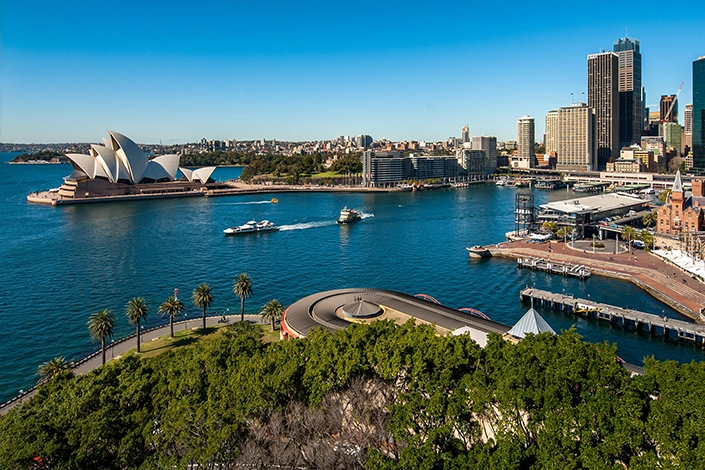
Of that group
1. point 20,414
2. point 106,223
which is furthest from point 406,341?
point 106,223

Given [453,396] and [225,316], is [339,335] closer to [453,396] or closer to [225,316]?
[453,396]

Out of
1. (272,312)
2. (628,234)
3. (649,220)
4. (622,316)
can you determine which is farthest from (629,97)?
(272,312)

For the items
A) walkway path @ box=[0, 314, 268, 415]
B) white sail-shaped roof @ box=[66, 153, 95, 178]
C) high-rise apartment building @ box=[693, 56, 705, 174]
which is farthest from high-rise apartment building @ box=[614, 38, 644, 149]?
walkway path @ box=[0, 314, 268, 415]

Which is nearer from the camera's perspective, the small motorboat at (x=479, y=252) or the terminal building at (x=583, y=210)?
the small motorboat at (x=479, y=252)

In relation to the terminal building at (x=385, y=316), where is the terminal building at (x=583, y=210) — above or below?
above

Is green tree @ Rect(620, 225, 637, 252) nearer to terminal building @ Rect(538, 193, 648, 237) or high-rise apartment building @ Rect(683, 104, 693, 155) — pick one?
terminal building @ Rect(538, 193, 648, 237)

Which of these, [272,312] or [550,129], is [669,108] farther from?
[272,312]

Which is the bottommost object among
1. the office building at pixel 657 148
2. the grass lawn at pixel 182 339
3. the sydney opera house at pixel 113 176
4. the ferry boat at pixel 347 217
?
the grass lawn at pixel 182 339

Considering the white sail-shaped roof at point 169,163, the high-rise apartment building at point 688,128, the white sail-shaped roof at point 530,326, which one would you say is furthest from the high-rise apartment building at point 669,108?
the white sail-shaped roof at point 530,326

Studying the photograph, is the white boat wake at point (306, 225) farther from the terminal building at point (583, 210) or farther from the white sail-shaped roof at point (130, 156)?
the white sail-shaped roof at point (130, 156)
